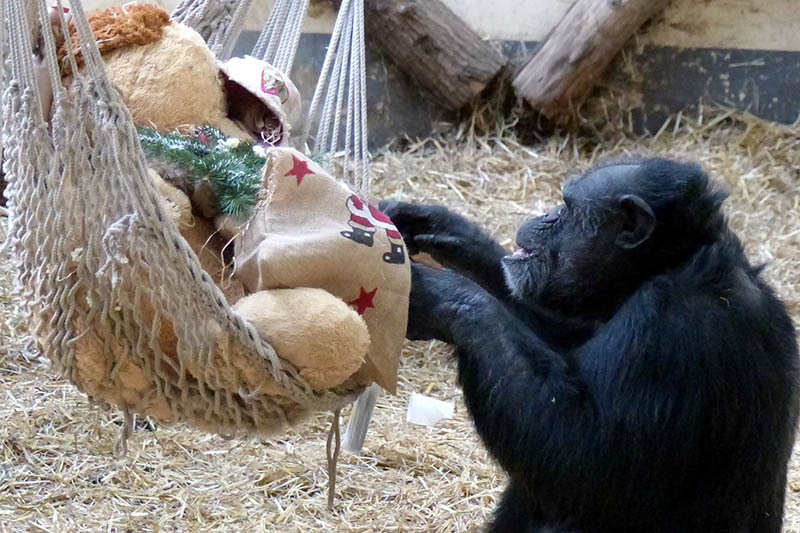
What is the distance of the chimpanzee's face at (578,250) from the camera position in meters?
2.58

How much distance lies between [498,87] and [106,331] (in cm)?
450

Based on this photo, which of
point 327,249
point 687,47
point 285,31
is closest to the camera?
point 327,249

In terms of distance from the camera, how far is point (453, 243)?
293 cm

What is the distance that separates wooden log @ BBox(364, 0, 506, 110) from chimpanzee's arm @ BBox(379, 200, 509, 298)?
312cm

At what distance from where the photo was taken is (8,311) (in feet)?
14.6

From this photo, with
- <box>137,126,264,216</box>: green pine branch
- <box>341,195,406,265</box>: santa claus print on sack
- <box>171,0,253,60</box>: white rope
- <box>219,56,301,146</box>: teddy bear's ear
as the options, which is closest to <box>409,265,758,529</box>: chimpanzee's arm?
<box>341,195,406,265</box>: santa claus print on sack

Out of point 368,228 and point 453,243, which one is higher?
point 368,228

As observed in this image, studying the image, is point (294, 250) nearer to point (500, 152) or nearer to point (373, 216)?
point (373, 216)

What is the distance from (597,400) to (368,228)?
2.32 ft

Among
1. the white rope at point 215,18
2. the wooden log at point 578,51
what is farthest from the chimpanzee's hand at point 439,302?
the wooden log at point 578,51

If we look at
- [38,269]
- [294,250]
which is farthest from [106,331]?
[294,250]

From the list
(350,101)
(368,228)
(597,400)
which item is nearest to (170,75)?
(350,101)

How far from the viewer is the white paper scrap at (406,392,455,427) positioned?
160 inches

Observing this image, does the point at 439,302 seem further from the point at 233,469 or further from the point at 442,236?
the point at 233,469
